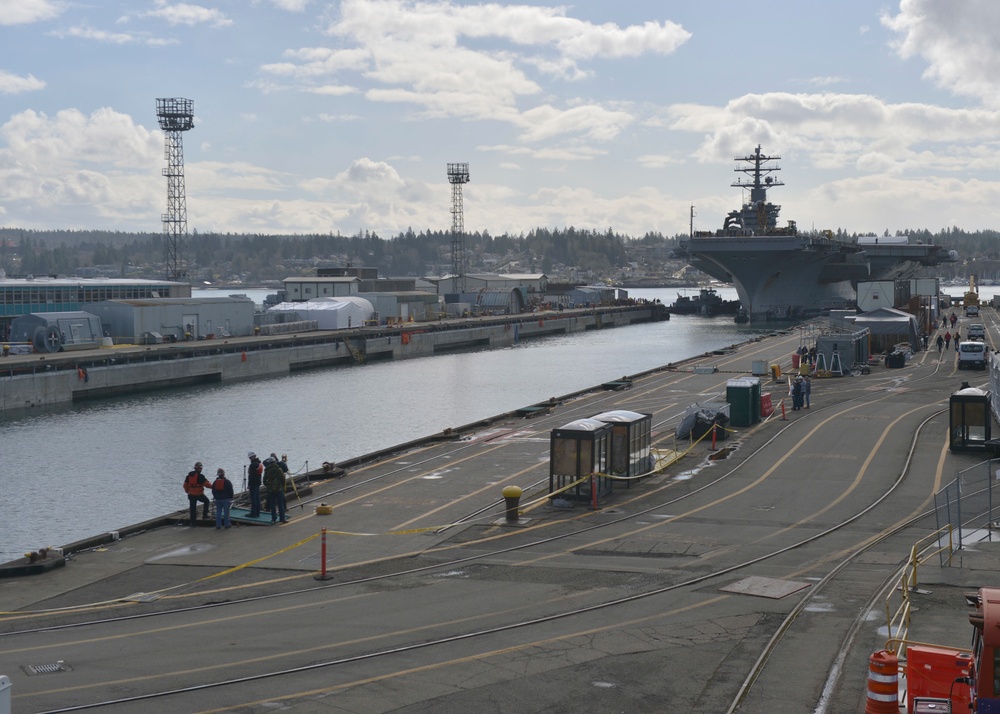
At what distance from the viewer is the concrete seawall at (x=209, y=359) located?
5800 centimetres

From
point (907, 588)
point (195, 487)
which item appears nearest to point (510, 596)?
point (907, 588)

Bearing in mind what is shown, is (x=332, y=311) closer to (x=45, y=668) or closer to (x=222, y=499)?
(x=222, y=499)

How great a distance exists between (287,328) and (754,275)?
57501mm

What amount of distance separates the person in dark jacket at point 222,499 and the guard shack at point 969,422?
819 inches

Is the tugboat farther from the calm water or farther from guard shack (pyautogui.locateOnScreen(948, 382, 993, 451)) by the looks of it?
guard shack (pyautogui.locateOnScreen(948, 382, 993, 451))

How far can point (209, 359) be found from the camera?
71188 mm

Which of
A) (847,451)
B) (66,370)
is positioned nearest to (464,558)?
(847,451)

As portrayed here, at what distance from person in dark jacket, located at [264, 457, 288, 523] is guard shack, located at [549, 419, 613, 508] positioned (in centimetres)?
625

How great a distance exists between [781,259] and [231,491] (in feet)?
336

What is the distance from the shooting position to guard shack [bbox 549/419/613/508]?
2442cm

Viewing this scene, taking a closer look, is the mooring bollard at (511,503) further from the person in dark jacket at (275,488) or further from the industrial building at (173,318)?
the industrial building at (173,318)

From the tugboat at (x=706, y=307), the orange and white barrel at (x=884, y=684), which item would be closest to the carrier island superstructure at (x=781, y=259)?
the tugboat at (x=706, y=307)

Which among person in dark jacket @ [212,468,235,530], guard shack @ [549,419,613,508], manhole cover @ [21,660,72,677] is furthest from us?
guard shack @ [549,419,613,508]

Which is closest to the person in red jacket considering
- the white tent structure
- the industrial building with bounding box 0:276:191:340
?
the industrial building with bounding box 0:276:191:340
